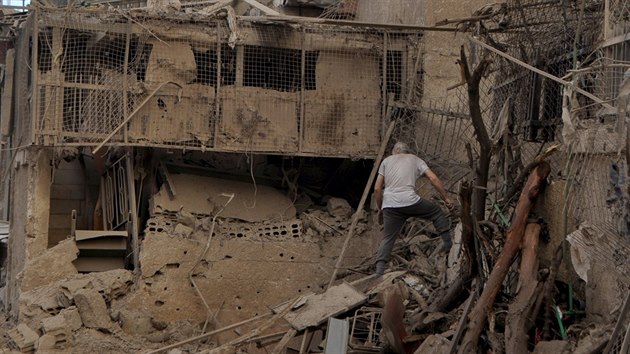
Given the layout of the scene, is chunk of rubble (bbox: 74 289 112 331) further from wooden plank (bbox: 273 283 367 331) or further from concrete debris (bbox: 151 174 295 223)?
wooden plank (bbox: 273 283 367 331)

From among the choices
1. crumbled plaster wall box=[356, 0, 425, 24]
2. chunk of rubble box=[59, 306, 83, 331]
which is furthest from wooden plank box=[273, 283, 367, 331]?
crumbled plaster wall box=[356, 0, 425, 24]

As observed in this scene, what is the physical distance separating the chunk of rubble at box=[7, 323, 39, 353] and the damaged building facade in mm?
62

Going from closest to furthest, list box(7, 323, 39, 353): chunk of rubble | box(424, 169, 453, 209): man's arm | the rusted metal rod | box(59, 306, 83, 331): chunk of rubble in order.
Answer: box(424, 169, 453, 209): man's arm → box(7, 323, 39, 353): chunk of rubble → box(59, 306, 83, 331): chunk of rubble → the rusted metal rod

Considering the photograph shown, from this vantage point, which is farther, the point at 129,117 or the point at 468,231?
the point at 129,117

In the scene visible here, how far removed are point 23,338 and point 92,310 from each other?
2.95ft

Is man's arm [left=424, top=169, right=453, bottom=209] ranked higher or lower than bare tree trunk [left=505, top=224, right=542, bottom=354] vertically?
higher

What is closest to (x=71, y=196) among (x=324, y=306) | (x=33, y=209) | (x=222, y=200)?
(x=33, y=209)

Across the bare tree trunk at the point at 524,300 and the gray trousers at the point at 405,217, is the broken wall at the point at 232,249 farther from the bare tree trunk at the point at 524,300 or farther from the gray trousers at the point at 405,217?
the bare tree trunk at the point at 524,300

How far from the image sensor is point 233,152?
655 inches

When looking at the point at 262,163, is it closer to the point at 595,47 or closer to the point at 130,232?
the point at 130,232

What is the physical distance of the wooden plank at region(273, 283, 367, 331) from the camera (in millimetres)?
13000

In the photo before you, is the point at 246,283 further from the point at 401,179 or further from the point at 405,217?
the point at 401,179

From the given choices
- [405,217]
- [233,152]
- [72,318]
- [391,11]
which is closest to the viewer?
[405,217]

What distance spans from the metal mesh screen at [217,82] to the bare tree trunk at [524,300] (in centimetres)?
560
